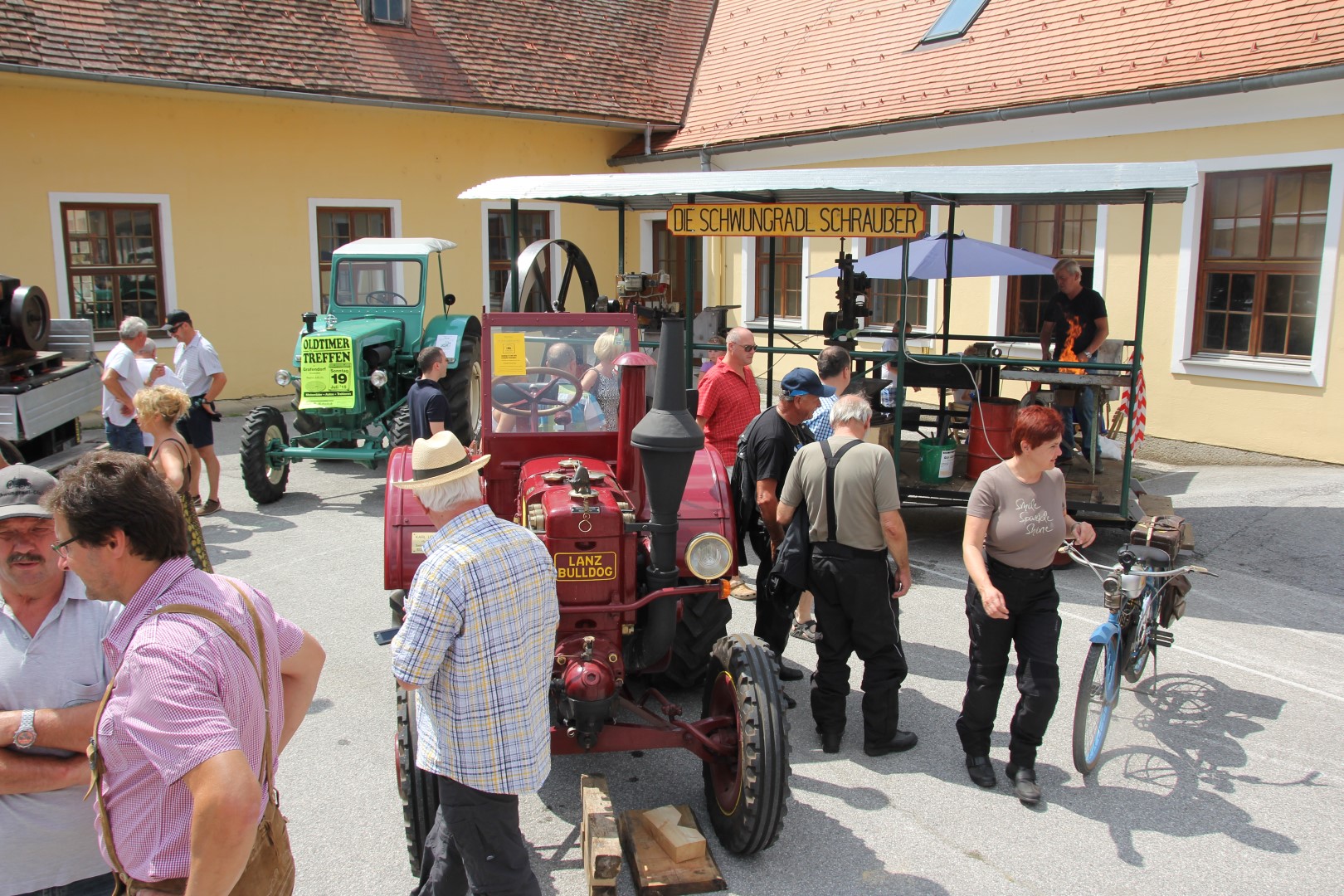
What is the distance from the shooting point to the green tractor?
914 centimetres

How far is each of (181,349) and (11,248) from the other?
5.31 metres

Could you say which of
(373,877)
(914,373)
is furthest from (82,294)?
(373,877)

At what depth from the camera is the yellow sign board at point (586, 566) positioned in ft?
12.5

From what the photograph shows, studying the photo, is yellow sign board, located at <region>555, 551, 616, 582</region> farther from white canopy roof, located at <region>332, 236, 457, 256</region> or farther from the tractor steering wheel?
white canopy roof, located at <region>332, 236, 457, 256</region>

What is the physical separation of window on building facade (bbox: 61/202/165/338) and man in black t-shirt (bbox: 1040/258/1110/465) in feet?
36.6

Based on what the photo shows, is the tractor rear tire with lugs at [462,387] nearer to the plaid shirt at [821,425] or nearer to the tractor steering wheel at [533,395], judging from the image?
the plaid shirt at [821,425]

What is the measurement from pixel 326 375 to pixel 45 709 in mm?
7182

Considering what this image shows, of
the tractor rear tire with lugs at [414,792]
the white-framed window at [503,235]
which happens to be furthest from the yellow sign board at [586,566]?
the white-framed window at [503,235]

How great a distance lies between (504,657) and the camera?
287cm

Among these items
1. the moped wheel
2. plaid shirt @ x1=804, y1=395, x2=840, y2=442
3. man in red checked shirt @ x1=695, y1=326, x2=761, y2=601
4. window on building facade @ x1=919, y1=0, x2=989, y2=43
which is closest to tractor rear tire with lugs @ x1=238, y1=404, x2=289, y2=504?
man in red checked shirt @ x1=695, y1=326, x2=761, y2=601

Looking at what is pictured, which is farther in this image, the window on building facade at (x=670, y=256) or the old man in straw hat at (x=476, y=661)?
the window on building facade at (x=670, y=256)

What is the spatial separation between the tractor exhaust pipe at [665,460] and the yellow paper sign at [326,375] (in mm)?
5979

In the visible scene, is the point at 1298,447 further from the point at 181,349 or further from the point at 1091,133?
the point at 181,349

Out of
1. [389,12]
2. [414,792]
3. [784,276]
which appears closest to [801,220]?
[414,792]
